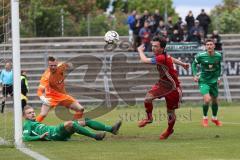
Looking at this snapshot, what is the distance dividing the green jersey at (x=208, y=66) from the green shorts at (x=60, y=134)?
18.7ft

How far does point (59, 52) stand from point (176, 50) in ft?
20.1

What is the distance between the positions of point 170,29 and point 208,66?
16.6 metres

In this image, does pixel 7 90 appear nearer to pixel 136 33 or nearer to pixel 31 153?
pixel 31 153

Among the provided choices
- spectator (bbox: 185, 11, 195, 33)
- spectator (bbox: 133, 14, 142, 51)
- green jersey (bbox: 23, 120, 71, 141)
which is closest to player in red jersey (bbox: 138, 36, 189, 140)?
green jersey (bbox: 23, 120, 71, 141)

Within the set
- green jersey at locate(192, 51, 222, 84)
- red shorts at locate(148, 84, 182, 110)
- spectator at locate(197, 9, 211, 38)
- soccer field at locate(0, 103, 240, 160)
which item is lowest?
soccer field at locate(0, 103, 240, 160)

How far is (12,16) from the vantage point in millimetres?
14508

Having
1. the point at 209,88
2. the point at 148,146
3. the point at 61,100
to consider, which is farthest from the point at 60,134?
the point at 209,88

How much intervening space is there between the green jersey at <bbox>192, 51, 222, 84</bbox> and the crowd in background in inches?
Result: 610

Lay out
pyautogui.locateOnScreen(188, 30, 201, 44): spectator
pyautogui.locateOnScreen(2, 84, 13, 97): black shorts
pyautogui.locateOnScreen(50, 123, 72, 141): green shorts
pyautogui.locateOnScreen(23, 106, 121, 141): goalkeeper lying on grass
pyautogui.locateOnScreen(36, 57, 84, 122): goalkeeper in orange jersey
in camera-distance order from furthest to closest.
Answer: pyautogui.locateOnScreen(188, 30, 201, 44): spectator, pyautogui.locateOnScreen(2, 84, 13, 97): black shorts, pyautogui.locateOnScreen(36, 57, 84, 122): goalkeeper in orange jersey, pyautogui.locateOnScreen(23, 106, 121, 141): goalkeeper lying on grass, pyautogui.locateOnScreen(50, 123, 72, 141): green shorts

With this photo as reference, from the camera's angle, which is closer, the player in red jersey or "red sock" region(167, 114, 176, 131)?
the player in red jersey

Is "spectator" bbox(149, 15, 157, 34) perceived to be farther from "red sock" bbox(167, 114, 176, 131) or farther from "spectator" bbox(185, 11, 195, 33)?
"red sock" bbox(167, 114, 176, 131)

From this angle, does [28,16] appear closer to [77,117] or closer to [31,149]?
[77,117]

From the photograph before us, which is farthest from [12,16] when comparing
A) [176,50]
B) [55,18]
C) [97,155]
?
[55,18]

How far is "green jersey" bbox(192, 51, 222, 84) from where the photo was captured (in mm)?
20094
